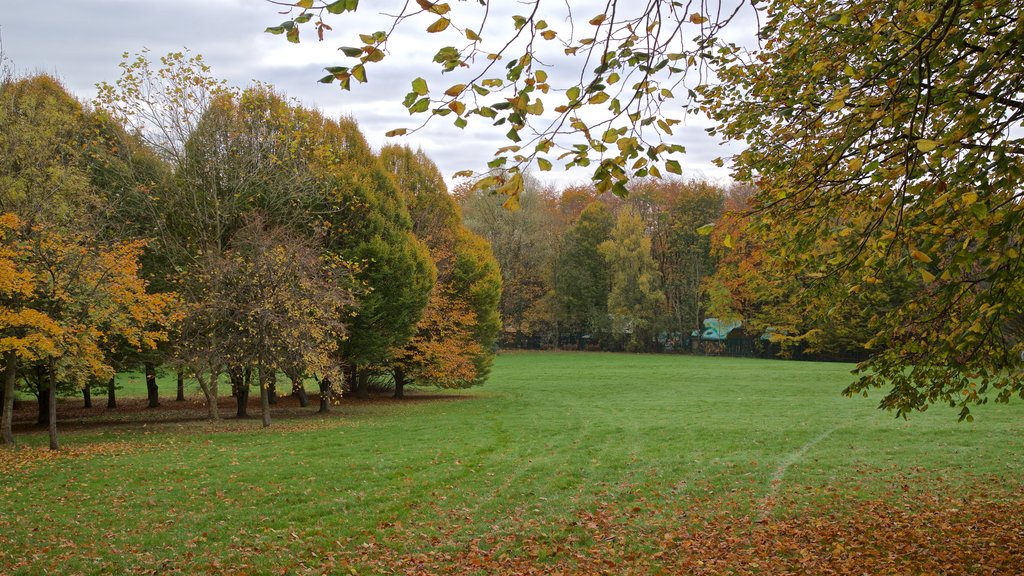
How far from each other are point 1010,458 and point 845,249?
29.4 feet

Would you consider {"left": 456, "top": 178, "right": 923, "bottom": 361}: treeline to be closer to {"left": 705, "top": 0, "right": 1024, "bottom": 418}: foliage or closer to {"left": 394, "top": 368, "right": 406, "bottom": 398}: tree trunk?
{"left": 394, "top": 368, "right": 406, "bottom": 398}: tree trunk

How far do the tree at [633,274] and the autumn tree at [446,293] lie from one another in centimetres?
2564

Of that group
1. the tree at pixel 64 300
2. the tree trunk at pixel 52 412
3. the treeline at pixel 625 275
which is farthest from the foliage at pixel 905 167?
the treeline at pixel 625 275

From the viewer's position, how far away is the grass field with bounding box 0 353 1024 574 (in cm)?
727

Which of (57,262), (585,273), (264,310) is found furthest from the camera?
(585,273)

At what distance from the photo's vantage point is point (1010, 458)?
12.2 metres

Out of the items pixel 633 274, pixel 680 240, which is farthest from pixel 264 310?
pixel 680 240

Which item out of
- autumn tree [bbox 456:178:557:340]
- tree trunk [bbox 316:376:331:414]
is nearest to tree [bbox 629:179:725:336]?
autumn tree [bbox 456:178:557:340]

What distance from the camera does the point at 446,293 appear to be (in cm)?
2906

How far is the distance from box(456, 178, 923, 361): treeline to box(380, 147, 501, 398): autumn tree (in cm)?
1869

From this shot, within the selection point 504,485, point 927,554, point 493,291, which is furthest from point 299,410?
point 927,554

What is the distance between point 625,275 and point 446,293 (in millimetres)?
28498

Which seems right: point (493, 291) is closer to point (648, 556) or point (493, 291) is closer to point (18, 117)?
point (18, 117)

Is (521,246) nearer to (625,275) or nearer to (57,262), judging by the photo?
(625,275)
